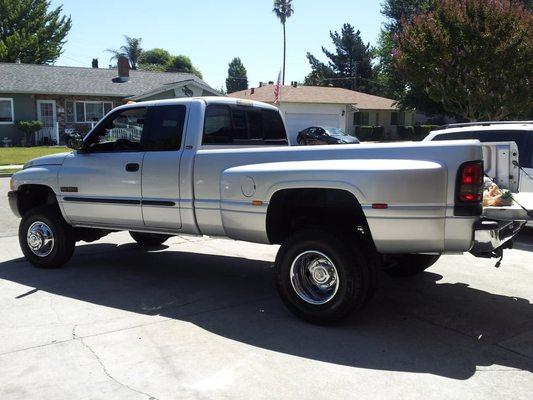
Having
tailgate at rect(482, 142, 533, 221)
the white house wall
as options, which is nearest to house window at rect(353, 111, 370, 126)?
the white house wall

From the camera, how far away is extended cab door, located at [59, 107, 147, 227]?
20.0ft

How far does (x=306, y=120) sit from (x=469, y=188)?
3804 centimetres

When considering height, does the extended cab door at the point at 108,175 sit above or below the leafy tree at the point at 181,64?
below

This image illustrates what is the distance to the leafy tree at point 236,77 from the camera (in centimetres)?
10645

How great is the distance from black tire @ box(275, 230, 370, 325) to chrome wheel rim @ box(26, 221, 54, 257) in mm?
3275

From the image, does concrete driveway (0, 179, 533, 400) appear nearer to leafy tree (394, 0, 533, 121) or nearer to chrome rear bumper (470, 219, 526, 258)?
chrome rear bumper (470, 219, 526, 258)

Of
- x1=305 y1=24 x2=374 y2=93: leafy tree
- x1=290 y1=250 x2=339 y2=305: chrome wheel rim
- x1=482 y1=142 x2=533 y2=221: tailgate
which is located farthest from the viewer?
x1=305 y1=24 x2=374 y2=93: leafy tree

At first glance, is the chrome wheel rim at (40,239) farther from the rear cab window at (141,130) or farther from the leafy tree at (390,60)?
the leafy tree at (390,60)

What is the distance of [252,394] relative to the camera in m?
3.63

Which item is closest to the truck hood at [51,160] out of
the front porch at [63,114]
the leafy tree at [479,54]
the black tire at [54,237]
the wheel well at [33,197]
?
the wheel well at [33,197]

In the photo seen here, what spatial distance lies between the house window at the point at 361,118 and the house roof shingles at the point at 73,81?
66.4ft

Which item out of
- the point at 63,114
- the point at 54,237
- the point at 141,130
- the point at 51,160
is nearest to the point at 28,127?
the point at 63,114

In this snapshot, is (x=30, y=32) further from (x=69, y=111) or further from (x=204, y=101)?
(x=204, y=101)

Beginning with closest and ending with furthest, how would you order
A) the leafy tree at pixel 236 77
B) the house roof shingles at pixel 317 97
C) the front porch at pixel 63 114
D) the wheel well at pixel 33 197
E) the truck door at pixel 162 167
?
Result: the truck door at pixel 162 167
the wheel well at pixel 33 197
the front porch at pixel 63 114
the house roof shingles at pixel 317 97
the leafy tree at pixel 236 77
